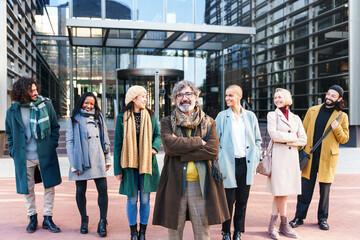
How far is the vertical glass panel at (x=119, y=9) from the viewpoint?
13.1 meters

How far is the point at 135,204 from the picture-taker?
145 inches

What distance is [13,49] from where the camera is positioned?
12.2 metres

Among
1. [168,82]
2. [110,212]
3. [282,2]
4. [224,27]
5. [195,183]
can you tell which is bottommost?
[110,212]

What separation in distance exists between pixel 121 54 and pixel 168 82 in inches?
119

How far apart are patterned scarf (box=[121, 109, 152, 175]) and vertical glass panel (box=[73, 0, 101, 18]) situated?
10.3 m


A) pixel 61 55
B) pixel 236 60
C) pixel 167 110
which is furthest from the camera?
pixel 236 60

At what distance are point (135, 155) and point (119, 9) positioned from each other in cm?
1079

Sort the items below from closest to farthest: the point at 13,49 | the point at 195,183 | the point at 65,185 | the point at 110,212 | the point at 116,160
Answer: the point at 195,183, the point at 116,160, the point at 110,212, the point at 65,185, the point at 13,49

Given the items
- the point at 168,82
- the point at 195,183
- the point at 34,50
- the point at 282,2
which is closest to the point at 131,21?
the point at 168,82

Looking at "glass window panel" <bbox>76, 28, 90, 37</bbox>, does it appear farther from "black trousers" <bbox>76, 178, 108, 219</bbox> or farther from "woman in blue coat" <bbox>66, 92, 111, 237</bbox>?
"black trousers" <bbox>76, 178, 108, 219</bbox>

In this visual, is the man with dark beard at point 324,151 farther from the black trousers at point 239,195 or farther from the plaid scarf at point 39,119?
the plaid scarf at point 39,119

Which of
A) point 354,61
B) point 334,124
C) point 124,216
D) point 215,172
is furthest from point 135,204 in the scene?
point 354,61

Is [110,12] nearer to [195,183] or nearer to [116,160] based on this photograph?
[116,160]

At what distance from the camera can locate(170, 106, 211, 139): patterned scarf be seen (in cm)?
274
